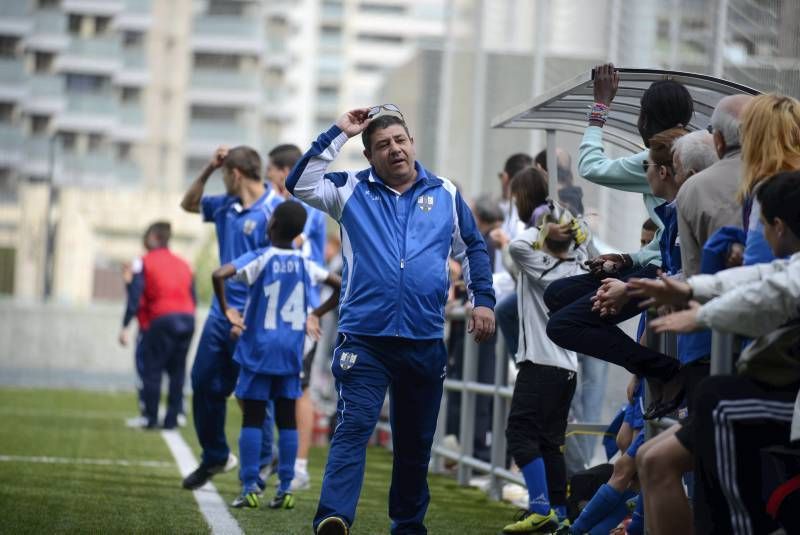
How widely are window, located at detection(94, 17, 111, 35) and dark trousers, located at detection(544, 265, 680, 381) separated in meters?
75.5

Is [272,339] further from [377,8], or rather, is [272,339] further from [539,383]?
[377,8]

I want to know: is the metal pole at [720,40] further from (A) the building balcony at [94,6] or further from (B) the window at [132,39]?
(B) the window at [132,39]

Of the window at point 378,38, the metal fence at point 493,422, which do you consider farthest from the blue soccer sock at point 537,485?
the window at point 378,38

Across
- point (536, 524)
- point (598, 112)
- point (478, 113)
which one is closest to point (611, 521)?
point (536, 524)

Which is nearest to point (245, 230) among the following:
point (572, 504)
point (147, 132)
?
point (572, 504)

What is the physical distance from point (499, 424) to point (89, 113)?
70151mm

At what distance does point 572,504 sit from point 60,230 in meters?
56.2

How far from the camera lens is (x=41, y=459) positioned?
36.8ft

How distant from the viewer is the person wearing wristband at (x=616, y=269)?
5.86 meters

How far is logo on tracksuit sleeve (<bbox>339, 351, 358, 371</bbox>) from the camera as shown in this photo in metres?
6.39

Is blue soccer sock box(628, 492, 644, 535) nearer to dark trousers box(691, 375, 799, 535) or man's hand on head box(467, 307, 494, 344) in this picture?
man's hand on head box(467, 307, 494, 344)

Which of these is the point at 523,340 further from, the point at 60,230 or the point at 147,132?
the point at 147,132

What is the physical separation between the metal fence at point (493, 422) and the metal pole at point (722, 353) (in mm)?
1101

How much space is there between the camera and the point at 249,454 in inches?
337
